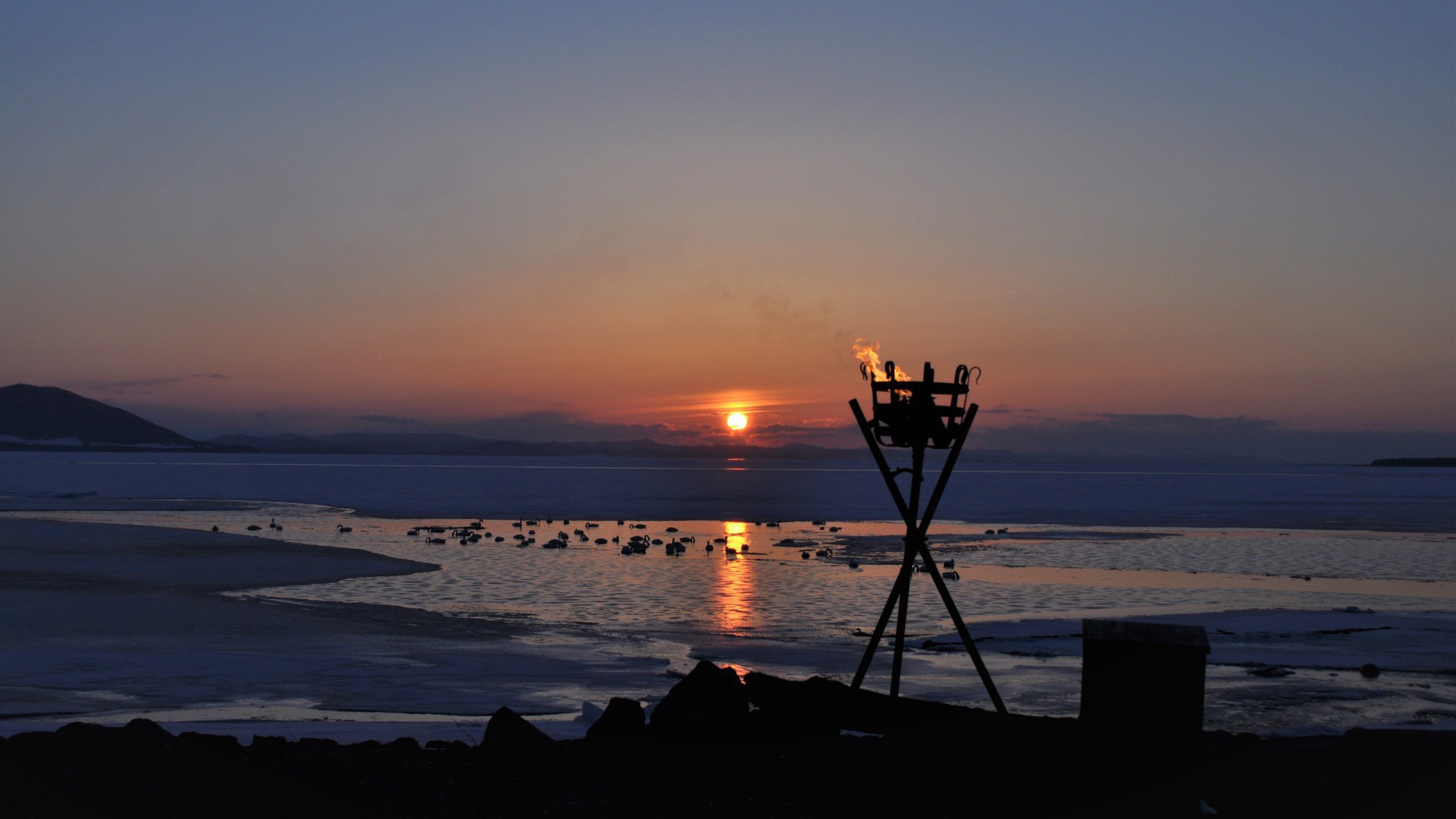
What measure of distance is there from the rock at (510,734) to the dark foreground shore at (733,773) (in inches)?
0.5

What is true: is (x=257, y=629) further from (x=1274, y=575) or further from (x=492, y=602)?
(x=1274, y=575)

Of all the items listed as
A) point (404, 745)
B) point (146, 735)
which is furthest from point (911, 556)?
point (146, 735)

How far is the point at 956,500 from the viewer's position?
2670 inches

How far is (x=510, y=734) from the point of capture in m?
9.41

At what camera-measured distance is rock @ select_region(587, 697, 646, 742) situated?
9922 millimetres

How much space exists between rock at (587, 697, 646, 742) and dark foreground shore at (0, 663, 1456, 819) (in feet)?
0.30

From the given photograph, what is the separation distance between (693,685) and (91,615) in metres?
13.0

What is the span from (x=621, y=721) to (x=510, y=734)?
103cm

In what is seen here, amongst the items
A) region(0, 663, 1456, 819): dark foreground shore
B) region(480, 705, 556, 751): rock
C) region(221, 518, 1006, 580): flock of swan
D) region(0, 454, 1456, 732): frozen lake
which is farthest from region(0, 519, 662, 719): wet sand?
region(221, 518, 1006, 580): flock of swan

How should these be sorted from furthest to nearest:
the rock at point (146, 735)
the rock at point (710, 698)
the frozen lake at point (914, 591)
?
1. the frozen lake at point (914, 591)
2. the rock at point (710, 698)
3. the rock at point (146, 735)

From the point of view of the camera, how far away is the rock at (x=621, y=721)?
32.6ft

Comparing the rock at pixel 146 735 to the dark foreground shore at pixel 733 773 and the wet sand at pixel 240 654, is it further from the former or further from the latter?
the wet sand at pixel 240 654

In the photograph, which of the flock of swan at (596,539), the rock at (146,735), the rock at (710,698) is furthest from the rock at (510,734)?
the flock of swan at (596,539)

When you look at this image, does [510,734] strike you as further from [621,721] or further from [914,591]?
[914,591]
